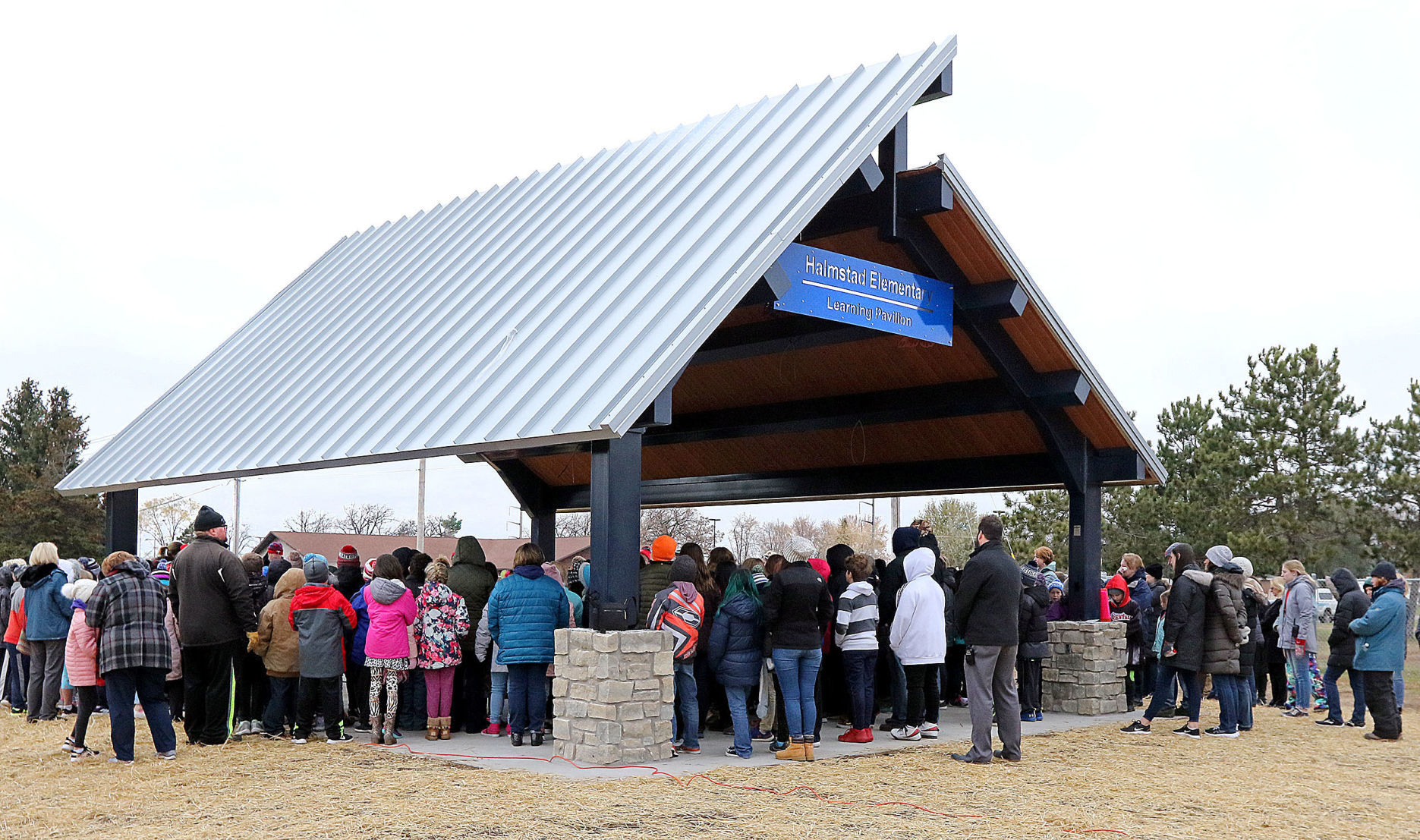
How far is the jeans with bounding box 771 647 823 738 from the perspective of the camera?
30.2ft

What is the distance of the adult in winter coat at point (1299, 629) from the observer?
A: 13.4m

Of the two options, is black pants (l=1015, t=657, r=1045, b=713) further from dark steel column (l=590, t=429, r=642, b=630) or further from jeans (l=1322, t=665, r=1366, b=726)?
dark steel column (l=590, t=429, r=642, b=630)

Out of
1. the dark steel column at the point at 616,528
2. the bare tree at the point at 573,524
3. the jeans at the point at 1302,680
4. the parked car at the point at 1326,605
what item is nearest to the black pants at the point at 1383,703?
the jeans at the point at 1302,680

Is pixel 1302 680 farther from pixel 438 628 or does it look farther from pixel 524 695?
pixel 438 628

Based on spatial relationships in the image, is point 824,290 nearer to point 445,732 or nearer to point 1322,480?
point 445,732

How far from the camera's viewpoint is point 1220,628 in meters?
11.2

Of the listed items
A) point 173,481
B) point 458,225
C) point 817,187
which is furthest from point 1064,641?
point 173,481

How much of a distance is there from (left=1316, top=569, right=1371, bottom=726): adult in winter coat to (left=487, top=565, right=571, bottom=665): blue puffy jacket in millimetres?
7937

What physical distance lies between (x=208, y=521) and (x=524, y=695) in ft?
9.79

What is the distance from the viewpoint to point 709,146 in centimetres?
1285

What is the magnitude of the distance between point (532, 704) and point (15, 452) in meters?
37.8

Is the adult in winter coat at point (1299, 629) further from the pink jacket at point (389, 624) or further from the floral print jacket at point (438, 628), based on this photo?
the pink jacket at point (389, 624)

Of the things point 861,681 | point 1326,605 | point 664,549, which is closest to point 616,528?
point 664,549

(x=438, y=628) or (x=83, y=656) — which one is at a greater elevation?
(x=438, y=628)
